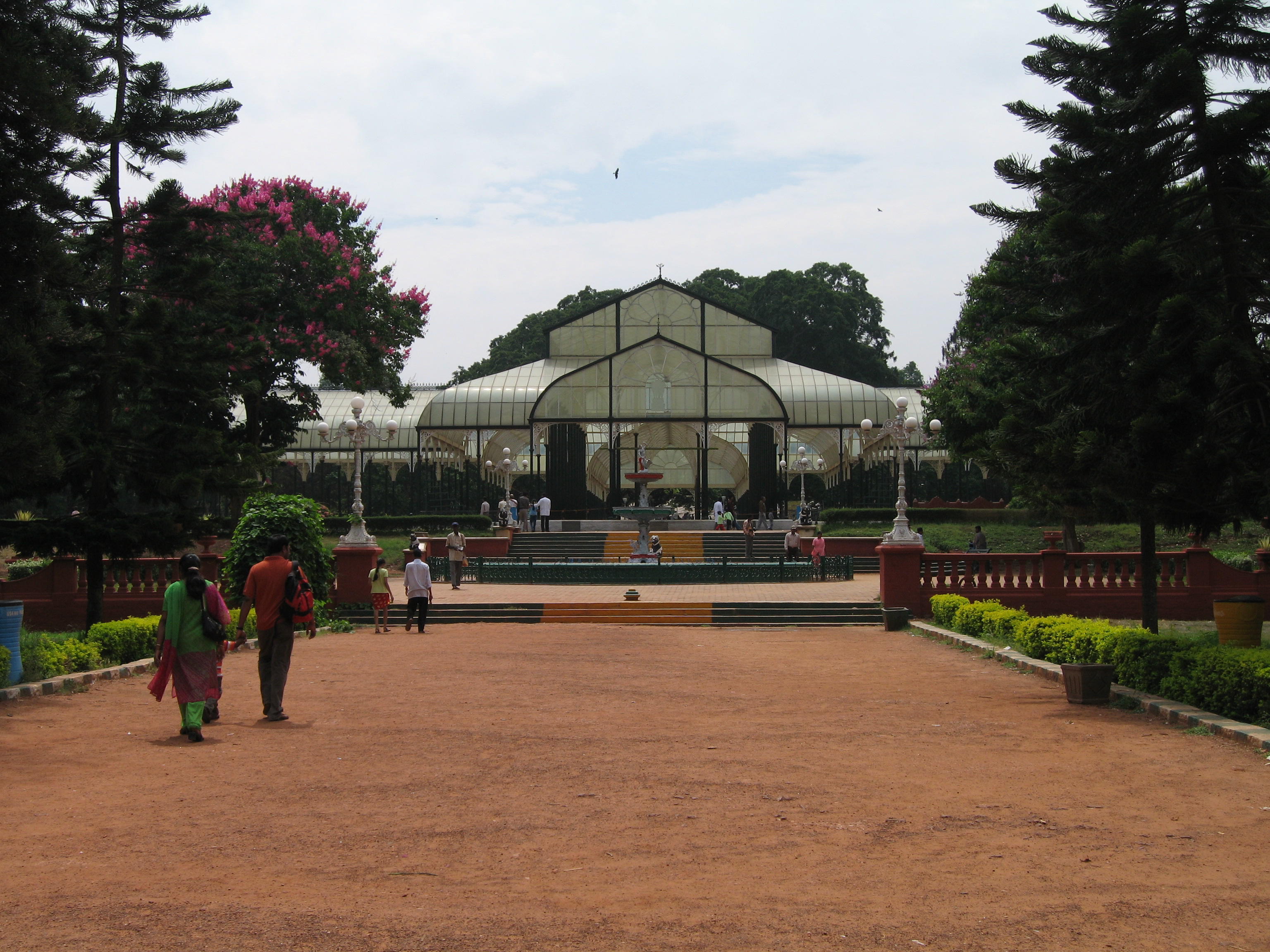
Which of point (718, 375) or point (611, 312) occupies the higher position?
point (611, 312)

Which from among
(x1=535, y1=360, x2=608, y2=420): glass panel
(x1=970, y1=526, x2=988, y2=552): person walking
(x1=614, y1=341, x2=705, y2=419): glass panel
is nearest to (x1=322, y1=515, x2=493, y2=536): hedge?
(x1=535, y1=360, x2=608, y2=420): glass panel

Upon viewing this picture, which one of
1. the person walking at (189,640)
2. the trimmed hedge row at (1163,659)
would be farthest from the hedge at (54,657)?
the trimmed hedge row at (1163,659)

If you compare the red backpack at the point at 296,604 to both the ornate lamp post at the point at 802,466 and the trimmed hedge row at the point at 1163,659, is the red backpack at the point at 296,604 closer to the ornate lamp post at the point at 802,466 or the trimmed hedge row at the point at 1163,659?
the trimmed hedge row at the point at 1163,659

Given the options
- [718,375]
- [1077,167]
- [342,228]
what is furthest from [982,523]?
[1077,167]

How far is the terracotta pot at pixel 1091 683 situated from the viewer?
10305 mm

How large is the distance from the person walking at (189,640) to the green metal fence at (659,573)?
17910mm

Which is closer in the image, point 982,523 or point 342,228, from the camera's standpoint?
point 342,228

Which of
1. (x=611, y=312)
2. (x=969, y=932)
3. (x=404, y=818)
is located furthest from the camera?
(x=611, y=312)

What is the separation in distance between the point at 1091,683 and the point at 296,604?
23.0ft

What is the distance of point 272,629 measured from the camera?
31.8 ft

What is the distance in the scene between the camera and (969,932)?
14.8 feet

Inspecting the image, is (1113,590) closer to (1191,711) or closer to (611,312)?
(1191,711)

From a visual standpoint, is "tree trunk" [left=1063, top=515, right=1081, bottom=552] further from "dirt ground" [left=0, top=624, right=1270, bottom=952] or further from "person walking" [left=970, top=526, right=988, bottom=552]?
"dirt ground" [left=0, top=624, right=1270, bottom=952]

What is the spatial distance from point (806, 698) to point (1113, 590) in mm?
10826
